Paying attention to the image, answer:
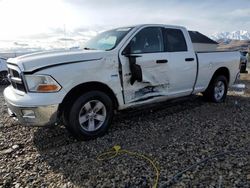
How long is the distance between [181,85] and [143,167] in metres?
2.76

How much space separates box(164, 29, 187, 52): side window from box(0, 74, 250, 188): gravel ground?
4.76 ft

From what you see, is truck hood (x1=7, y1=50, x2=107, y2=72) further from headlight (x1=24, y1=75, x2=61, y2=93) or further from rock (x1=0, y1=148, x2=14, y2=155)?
rock (x1=0, y1=148, x2=14, y2=155)

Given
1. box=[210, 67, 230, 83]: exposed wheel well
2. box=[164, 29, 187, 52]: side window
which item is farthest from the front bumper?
box=[210, 67, 230, 83]: exposed wheel well

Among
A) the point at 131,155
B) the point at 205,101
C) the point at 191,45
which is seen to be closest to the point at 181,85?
the point at 191,45

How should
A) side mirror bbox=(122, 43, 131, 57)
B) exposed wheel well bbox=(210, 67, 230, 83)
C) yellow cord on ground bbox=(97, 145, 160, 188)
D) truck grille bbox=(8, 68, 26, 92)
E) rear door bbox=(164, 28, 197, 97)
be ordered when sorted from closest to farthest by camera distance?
1. yellow cord on ground bbox=(97, 145, 160, 188)
2. truck grille bbox=(8, 68, 26, 92)
3. side mirror bbox=(122, 43, 131, 57)
4. rear door bbox=(164, 28, 197, 97)
5. exposed wheel well bbox=(210, 67, 230, 83)

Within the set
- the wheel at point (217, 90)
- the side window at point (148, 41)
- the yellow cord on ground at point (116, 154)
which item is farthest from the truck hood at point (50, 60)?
the wheel at point (217, 90)

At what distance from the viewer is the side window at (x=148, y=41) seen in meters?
5.04

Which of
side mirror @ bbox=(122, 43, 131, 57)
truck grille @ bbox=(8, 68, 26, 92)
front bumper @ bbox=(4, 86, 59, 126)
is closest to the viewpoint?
front bumper @ bbox=(4, 86, 59, 126)

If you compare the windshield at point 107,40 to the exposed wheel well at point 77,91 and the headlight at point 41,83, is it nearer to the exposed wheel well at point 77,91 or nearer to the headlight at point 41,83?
the exposed wheel well at point 77,91

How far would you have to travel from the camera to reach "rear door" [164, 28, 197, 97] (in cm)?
558

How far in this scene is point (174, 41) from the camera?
19.0ft

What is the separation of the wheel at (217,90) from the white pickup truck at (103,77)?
68 centimetres

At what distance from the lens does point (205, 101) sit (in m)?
7.30

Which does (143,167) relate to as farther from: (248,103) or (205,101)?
→ (248,103)
